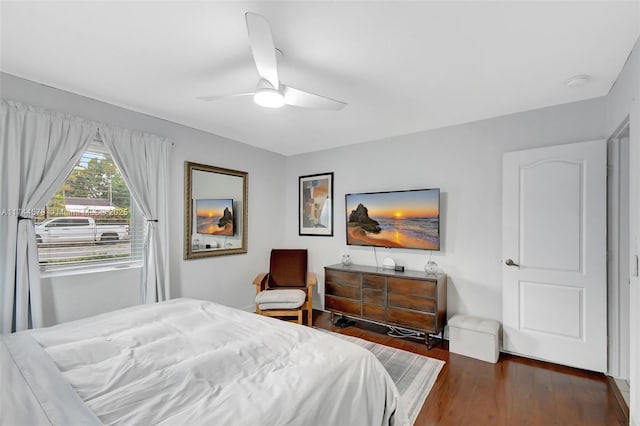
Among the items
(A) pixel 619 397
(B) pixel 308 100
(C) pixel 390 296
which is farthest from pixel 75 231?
(A) pixel 619 397

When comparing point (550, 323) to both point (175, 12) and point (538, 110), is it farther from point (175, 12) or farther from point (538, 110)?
point (175, 12)

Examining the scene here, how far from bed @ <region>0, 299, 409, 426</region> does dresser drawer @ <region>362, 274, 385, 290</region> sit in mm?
1832

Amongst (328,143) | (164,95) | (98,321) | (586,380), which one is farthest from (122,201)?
(586,380)

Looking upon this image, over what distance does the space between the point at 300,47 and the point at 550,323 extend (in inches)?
129

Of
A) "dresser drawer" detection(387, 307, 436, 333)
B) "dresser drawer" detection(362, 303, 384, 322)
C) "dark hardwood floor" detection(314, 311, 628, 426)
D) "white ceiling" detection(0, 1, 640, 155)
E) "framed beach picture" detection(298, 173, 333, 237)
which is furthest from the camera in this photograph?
"framed beach picture" detection(298, 173, 333, 237)

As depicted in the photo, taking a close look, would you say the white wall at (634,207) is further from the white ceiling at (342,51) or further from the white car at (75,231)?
the white car at (75,231)

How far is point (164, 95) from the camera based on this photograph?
2.71m

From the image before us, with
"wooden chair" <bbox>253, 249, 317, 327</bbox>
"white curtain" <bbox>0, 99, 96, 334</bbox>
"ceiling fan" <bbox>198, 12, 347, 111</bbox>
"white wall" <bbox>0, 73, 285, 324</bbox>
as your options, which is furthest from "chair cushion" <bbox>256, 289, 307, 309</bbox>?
"ceiling fan" <bbox>198, 12, 347, 111</bbox>

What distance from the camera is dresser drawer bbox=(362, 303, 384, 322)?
11.5 feet

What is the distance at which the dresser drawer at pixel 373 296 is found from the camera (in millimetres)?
3504

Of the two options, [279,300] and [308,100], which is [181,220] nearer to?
[279,300]

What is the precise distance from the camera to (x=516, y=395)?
92.4 inches

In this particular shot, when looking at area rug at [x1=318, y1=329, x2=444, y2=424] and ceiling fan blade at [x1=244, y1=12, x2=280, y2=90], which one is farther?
area rug at [x1=318, y1=329, x2=444, y2=424]

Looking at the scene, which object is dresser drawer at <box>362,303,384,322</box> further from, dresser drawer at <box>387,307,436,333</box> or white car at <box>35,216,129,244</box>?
white car at <box>35,216,129,244</box>
